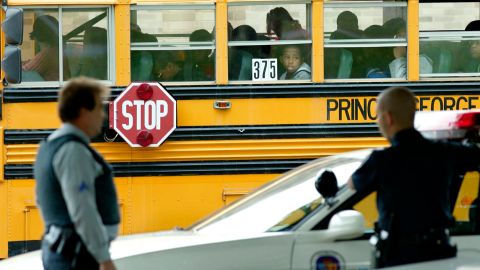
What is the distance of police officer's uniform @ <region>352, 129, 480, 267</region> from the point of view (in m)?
4.47

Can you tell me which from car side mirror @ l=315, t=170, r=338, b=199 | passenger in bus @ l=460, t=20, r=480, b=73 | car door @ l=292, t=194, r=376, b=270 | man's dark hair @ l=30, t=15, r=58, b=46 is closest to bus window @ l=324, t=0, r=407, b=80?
passenger in bus @ l=460, t=20, r=480, b=73

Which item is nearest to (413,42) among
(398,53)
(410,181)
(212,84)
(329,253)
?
(398,53)

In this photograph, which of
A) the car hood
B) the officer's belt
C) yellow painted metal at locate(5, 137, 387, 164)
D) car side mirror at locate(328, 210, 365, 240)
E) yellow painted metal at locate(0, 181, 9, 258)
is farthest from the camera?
yellow painted metal at locate(5, 137, 387, 164)

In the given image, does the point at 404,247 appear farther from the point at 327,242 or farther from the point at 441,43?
the point at 441,43

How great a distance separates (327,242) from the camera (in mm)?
4836

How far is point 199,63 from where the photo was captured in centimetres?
816

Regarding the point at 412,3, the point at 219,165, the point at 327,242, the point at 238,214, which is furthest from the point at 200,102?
the point at 327,242

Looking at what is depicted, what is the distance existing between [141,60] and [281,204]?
3.15 metres

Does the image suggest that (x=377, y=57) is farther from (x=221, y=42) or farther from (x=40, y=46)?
(x=40, y=46)

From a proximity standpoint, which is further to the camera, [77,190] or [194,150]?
[194,150]

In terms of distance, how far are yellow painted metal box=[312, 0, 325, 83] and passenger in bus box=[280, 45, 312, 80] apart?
72 millimetres

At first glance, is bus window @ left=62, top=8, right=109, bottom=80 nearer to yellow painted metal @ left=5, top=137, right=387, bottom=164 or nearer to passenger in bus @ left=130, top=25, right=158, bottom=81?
passenger in bus @ left=130, top=25, right=158, bottom=81

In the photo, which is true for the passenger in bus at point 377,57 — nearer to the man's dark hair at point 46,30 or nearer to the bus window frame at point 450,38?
the bus window frame at point 450,38

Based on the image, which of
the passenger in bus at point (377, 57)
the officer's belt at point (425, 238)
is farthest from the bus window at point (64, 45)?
the officer's belt at point (425, 238)
